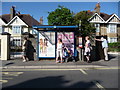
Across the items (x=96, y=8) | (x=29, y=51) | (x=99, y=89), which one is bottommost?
(x=99, y=89)

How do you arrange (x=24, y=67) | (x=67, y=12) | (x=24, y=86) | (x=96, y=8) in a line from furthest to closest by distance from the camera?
(x=96, y=8), (x=67, y=12), (x=24, y=67), (x=24, y=86)

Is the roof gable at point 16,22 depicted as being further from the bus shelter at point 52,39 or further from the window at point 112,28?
the bus shelter at point 52,39

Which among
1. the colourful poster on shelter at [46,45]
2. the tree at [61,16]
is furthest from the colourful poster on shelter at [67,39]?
the tree at [61,16]

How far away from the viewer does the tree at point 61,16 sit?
33.8 m

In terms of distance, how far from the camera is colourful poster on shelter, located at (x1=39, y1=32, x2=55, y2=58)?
1139cm

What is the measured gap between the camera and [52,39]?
37.4ft

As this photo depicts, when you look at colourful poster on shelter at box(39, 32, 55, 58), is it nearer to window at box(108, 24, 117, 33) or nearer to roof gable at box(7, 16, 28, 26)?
roof gable at box(7, 16, 28, 26)

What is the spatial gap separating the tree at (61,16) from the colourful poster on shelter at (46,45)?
22.1 meters

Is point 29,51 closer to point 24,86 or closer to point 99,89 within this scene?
point 24,86

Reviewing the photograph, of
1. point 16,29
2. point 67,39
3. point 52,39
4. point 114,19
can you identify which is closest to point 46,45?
point 52,39

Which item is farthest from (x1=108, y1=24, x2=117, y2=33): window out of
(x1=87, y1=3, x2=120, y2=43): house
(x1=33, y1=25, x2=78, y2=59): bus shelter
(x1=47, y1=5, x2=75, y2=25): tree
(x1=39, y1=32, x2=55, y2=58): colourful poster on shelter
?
(x1=39, y1=32, x2=55, y2=58): colourful poster on shelter

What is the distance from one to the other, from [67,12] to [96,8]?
997cm

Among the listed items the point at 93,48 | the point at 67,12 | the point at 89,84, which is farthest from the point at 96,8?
the point at 89,84

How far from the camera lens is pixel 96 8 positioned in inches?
1582
